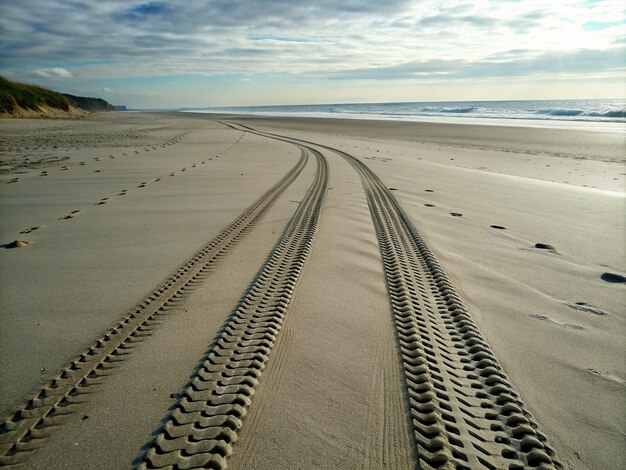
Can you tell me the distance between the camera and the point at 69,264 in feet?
12.3

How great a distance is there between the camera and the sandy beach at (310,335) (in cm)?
180

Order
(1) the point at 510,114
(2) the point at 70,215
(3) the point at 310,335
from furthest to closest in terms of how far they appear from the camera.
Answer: (1) the point at 510,114 < (2) the point at 70,215 < (3) the point at 310,335

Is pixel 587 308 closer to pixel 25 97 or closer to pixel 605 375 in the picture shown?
pixel 605 375

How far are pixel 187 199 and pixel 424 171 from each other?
19.1ft

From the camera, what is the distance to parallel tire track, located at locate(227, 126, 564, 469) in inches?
69.3

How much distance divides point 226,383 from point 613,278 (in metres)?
3.51

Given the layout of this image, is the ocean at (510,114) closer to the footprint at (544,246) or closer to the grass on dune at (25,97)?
the footprint at (544,246)

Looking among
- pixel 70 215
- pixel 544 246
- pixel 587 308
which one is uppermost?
pixel 70 215

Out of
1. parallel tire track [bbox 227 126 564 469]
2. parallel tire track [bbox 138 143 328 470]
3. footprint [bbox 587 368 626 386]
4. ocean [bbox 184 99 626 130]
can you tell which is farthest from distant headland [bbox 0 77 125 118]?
footprint [bbox 587 368 626 386]

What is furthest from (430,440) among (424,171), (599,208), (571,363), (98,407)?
(424,171)

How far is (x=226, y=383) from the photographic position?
6.99ft

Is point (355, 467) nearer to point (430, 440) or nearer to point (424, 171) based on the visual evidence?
point (430, 440)

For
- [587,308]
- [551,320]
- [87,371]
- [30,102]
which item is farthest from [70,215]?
[30,102]

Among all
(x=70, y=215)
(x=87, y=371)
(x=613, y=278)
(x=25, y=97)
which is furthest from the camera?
(x=25, y=97)
